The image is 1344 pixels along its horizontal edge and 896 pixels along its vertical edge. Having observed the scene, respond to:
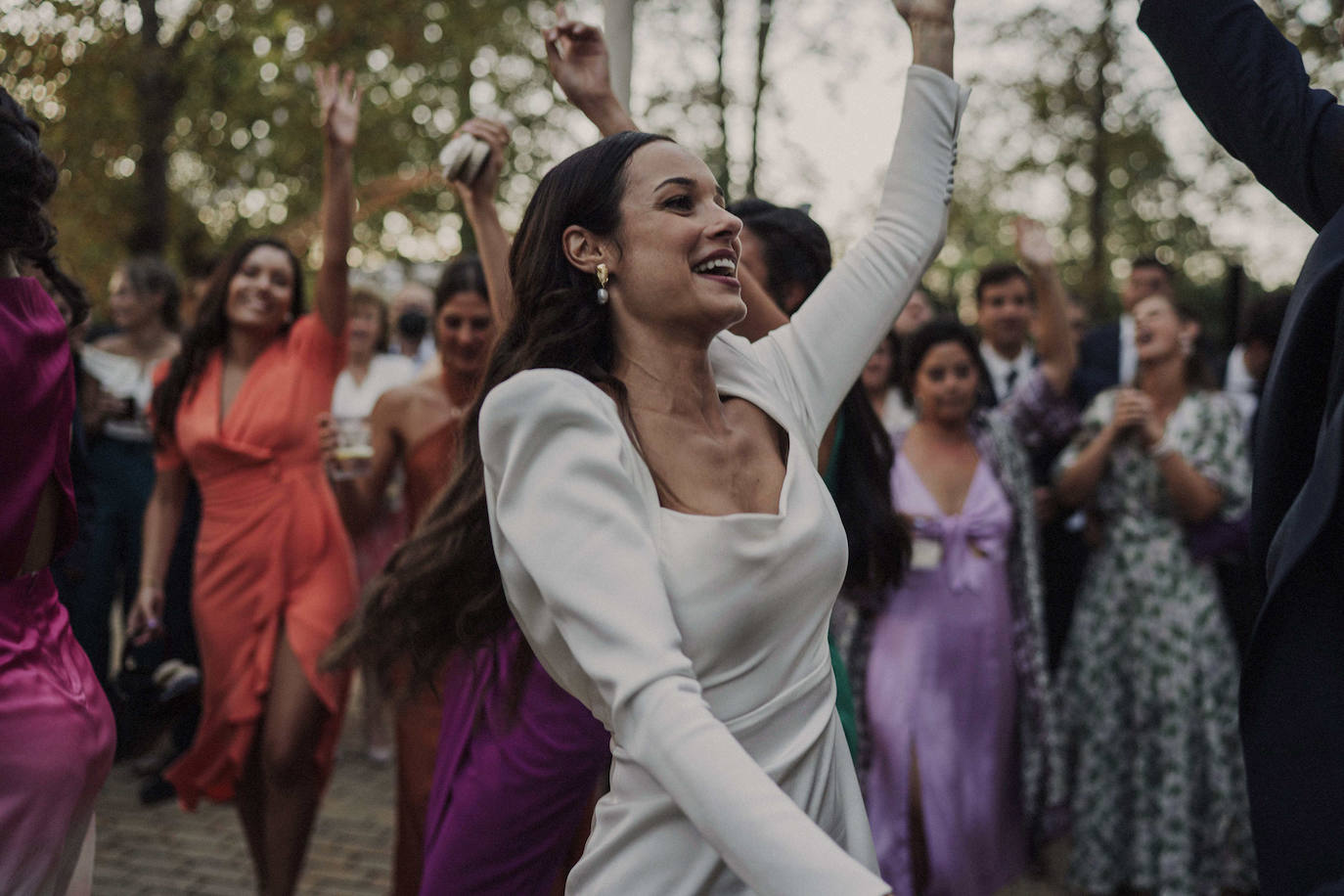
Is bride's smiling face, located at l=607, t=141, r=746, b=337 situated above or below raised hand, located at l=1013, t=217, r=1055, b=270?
above

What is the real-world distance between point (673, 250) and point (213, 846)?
15.3 ft

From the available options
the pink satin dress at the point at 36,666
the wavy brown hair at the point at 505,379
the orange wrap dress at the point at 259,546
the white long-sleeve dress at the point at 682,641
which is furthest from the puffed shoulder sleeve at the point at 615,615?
the orange wrap dress at the point at 259,546

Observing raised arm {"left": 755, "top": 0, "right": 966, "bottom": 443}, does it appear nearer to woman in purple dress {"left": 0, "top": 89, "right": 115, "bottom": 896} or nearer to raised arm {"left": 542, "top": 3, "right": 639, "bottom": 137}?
raised arm {"left": 542, "top": 3, "right": 639, "bottom": 137}

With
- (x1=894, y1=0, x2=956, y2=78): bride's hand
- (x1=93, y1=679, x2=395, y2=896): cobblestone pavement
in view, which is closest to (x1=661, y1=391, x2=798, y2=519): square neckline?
(x1=894, y1=0, x2=956, y2=78): bride's hand

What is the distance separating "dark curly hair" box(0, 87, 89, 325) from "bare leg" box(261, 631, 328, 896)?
2.44 m

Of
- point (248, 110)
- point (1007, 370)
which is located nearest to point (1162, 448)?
point (1007, 370)

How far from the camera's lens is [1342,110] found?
1952mm

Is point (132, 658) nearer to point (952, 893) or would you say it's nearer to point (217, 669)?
point (217, 669)

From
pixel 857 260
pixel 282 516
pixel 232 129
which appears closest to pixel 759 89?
pixel 232 129

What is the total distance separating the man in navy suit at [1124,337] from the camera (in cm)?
677

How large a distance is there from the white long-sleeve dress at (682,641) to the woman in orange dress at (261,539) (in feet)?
9.62

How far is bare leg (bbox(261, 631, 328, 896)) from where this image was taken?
4.67 m

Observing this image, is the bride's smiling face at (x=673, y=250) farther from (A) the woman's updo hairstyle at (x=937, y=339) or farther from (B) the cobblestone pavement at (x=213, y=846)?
(B) the cobblestone pavement at (x=213, y=846)

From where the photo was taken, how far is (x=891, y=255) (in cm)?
249
